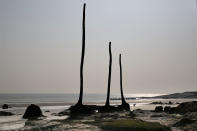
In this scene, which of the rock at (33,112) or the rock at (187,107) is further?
the rock at (33,112)

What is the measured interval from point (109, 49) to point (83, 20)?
937cm

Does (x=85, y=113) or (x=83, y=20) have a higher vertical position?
(x=83, y=20)

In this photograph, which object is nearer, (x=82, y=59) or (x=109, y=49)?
(x=82, y=59)

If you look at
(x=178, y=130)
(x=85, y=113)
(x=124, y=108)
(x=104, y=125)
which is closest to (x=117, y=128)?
(x=104, y=125)

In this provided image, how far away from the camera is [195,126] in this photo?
17219mm

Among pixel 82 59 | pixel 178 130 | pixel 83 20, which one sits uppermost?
pixel 83 20

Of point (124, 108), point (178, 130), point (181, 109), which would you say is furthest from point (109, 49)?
point (178, 130)

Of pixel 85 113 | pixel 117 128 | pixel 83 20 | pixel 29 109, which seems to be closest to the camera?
pixel 117 128

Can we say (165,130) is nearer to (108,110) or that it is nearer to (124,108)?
(108,110)

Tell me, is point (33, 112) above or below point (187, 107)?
below

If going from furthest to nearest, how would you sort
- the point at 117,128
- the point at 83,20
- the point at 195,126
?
1. the point at 83,20
2. the point at 195,126
3. the point at 117,128

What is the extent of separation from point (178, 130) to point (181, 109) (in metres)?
19.2

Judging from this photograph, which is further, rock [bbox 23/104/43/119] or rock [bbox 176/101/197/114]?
rock [bbox 23/104/43/119]

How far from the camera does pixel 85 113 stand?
31.9 meters
